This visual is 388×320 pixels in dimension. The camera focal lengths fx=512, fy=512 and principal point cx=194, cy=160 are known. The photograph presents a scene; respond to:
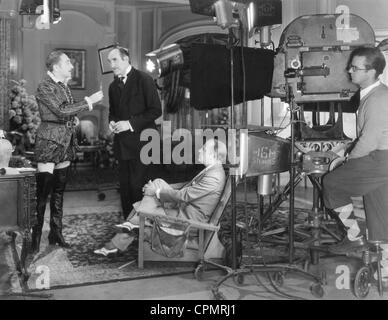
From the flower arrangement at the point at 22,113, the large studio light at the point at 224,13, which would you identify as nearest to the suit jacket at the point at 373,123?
the large studio light at the point at 224,13

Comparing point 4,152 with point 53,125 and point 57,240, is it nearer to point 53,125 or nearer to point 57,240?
point 53,125

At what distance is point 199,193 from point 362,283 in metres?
1.14

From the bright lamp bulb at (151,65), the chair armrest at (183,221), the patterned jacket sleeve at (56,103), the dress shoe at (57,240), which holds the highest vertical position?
the bright lamp bulb at (151,65)

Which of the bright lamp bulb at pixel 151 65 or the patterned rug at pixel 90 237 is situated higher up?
the bright lamp bulb at pixel 151 65

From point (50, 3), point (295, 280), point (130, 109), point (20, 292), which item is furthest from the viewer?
point (130, 109)

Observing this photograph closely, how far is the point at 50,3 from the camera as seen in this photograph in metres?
3.39

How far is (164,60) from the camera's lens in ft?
10.1

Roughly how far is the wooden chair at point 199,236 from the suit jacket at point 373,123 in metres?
0.96

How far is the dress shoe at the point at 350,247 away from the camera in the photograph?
2920 millimetres

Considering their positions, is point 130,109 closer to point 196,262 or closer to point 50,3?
point 50,3

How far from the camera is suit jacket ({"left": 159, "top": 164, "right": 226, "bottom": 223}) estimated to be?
3.37 meters

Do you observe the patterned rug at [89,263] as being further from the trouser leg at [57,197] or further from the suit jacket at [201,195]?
the suit jacket at [201,195]

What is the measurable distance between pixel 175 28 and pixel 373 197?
7.95m

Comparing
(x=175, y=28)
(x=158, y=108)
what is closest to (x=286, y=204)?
(x=158, y=108)
